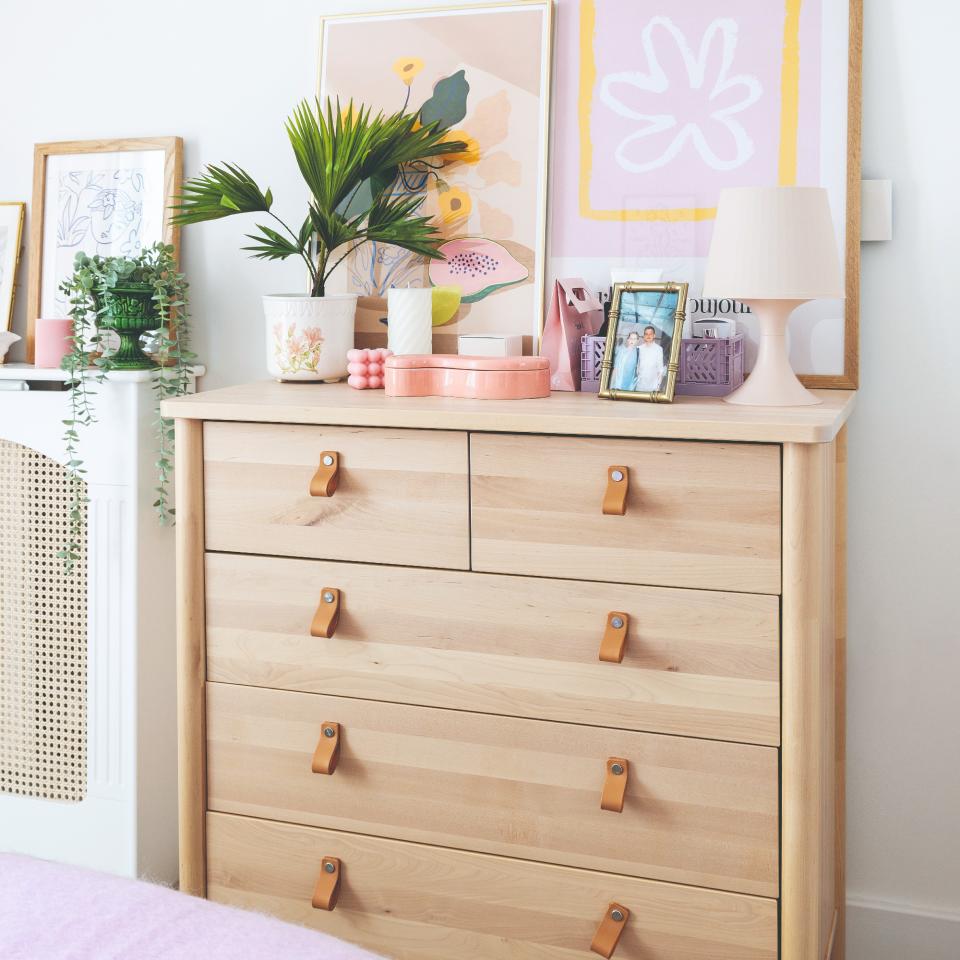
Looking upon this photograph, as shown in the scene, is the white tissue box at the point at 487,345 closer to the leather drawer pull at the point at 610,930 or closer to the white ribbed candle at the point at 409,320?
the white ribbed candle at the point at 409,320

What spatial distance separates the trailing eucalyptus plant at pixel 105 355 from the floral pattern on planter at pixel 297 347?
9.1 inches

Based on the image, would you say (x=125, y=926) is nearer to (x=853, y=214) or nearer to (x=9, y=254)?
(x=853, y=214)

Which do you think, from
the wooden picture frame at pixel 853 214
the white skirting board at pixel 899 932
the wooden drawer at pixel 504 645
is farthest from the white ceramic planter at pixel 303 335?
the white skirting board at pixel 899 932

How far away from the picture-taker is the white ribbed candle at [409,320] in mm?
1865

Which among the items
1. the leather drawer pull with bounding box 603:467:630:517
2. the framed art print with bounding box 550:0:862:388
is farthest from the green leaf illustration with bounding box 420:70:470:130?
the leather drawer pull with bounding box 603:467:630:517

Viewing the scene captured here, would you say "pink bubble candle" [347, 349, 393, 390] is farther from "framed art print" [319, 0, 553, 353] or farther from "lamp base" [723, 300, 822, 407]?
"lamp base" [723, 300, 822, 407]

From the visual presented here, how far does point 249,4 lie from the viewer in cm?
208

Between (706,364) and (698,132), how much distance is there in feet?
1.36

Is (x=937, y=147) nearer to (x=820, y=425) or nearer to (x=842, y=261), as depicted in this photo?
(x=842, y=261)

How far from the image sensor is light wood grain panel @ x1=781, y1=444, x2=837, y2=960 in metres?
1.38

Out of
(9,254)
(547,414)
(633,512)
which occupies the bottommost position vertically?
(633,512)

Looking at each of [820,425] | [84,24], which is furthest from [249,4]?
[820,425]

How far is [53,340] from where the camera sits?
2.05 m

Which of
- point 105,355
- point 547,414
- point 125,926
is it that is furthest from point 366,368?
point 125,926
